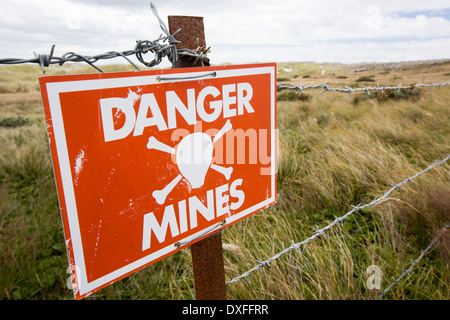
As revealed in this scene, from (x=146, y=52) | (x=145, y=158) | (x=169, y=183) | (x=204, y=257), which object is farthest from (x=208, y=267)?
(x=146, y=52)

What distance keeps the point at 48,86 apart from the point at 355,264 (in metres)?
1.84

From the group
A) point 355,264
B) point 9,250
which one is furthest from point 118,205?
point 9,250

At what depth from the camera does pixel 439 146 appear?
3668mm

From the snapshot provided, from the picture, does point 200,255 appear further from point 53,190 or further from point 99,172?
point 53,190

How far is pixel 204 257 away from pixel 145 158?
50 centimetres

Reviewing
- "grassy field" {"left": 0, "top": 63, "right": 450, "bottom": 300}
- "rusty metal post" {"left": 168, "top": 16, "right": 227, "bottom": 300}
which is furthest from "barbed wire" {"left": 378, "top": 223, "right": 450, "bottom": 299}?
"rusty metal post" {"left": 168, "top": 16, "right": 227, "bottom": 300}

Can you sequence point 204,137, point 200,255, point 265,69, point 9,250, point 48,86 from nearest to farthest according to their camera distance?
point 48,86, point 204,137, point 200,255, point 265,69, point 9,250

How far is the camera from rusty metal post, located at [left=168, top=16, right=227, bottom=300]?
106 cm

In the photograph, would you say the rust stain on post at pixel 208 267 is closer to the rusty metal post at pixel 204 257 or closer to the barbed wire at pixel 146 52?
the rusty metal post at pixel 204 257

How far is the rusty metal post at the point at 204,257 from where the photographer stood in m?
1.06

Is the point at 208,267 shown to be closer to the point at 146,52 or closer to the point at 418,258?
the point at 146,52

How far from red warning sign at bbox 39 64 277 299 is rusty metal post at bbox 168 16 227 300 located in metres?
0.08

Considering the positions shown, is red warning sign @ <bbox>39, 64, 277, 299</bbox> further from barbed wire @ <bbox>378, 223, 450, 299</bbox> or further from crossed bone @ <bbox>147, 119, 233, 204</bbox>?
barbed wire @ <bbox>378, 223, 450, 299</bbox>

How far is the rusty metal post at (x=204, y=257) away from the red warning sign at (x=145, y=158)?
0.08m
